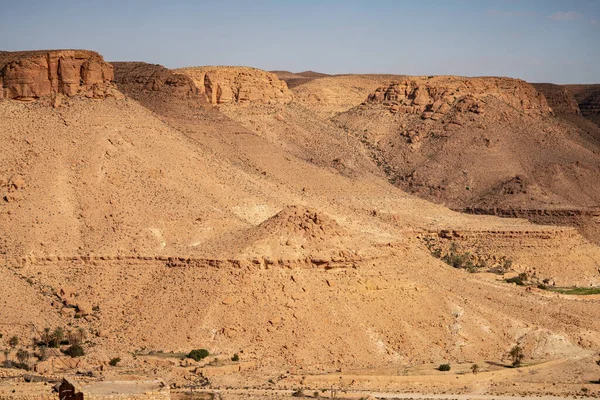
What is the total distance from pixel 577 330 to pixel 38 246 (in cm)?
2111

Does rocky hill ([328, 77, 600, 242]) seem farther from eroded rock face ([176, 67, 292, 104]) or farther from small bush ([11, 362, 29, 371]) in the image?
small bush ([11, 362, 29, 371])

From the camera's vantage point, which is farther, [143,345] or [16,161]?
[16,161]

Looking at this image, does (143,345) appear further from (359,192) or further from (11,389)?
(359,192)

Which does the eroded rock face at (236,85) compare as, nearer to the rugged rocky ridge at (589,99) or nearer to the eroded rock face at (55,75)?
the eroded rock face at (55,75)

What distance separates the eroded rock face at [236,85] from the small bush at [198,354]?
4931cm

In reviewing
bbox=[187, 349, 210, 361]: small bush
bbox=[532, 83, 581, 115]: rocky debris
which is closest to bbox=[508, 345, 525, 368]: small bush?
bbox=[187, 349, 210, 361]: small bush

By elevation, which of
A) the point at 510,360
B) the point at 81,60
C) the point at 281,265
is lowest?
the point at 510,360

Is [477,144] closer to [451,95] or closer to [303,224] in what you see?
[451,95]

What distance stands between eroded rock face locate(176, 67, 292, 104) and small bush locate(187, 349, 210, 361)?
49.3 meters

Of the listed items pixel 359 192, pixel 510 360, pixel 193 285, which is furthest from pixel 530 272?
pixel 193 285

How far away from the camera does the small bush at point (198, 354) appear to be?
51.1m

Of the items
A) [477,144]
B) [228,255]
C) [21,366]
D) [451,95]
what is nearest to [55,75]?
[228,255]

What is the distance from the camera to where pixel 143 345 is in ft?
173

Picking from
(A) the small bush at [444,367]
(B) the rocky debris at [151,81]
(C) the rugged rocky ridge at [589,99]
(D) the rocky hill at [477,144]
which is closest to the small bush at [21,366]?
(A) the small bush at [444,367]
